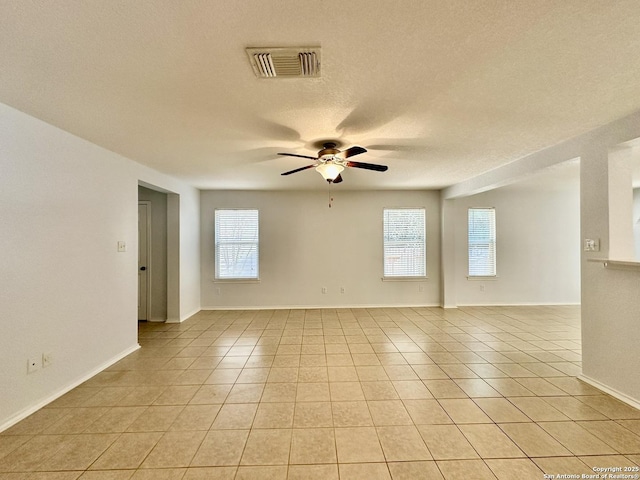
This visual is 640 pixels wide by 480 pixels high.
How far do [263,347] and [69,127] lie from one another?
313 cm

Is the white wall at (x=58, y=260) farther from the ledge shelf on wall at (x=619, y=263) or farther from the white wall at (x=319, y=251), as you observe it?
the ledge shelf on wall at (x=619, y=263)

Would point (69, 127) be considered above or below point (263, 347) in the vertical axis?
above

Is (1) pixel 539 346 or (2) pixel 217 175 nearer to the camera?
(1) pixel 539 346

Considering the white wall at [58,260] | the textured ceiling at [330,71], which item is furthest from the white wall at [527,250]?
the white wall at [58,260]

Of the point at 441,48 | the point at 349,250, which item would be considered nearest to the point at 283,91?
the point at 441,48

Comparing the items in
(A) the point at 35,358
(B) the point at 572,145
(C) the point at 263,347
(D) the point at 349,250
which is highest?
(B) the point at 572,145

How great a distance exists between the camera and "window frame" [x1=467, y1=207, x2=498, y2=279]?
605cm

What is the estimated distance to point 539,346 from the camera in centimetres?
373

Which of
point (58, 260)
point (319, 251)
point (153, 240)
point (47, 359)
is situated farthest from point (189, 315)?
point (58, 260)

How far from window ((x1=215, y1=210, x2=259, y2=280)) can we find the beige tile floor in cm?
214

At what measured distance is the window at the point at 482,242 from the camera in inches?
239

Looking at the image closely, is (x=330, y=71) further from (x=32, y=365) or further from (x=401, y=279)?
(x=401, y=279)

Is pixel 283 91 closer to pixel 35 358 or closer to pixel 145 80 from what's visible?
pixel 145 80

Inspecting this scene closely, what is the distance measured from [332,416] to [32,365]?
2.50 m
